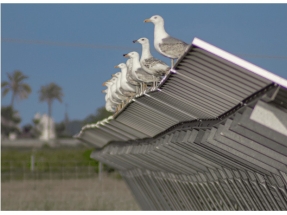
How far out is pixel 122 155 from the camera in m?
22.7

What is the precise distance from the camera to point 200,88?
37.0 ft

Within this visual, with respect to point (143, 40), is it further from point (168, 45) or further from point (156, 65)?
point (168, 45)

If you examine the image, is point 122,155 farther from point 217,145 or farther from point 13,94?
point 13,94

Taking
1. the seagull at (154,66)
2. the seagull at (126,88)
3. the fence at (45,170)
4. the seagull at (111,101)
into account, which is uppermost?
the seagull at (154,66)

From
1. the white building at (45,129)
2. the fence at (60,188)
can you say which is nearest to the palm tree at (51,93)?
the white building at (45,129)

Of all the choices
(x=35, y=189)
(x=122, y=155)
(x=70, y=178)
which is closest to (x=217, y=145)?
(x=122, y=155)

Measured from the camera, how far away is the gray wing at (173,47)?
542 inches

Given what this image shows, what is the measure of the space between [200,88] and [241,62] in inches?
68.0

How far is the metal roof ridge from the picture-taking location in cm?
937

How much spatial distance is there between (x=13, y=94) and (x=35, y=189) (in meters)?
57.5

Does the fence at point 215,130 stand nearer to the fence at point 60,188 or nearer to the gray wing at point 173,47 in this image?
the gray wing at point 173,47

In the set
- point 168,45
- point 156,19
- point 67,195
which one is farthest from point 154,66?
point 67,195

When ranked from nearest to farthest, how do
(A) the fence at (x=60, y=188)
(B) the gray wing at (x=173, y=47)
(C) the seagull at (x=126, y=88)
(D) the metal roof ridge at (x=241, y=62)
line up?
(D) the metal roof ridge at (x=241, y=62)
(B) the gray wing at (x=173, y=47)
(C) the seagull at (x=126, y=88)
(A) the fence at (x=60, y=188)

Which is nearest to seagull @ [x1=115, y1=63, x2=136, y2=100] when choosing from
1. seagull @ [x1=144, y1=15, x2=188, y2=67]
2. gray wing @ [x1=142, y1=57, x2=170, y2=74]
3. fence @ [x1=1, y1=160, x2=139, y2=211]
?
seagull @ [x1=144, y1=15, x2=188, y2=67]
